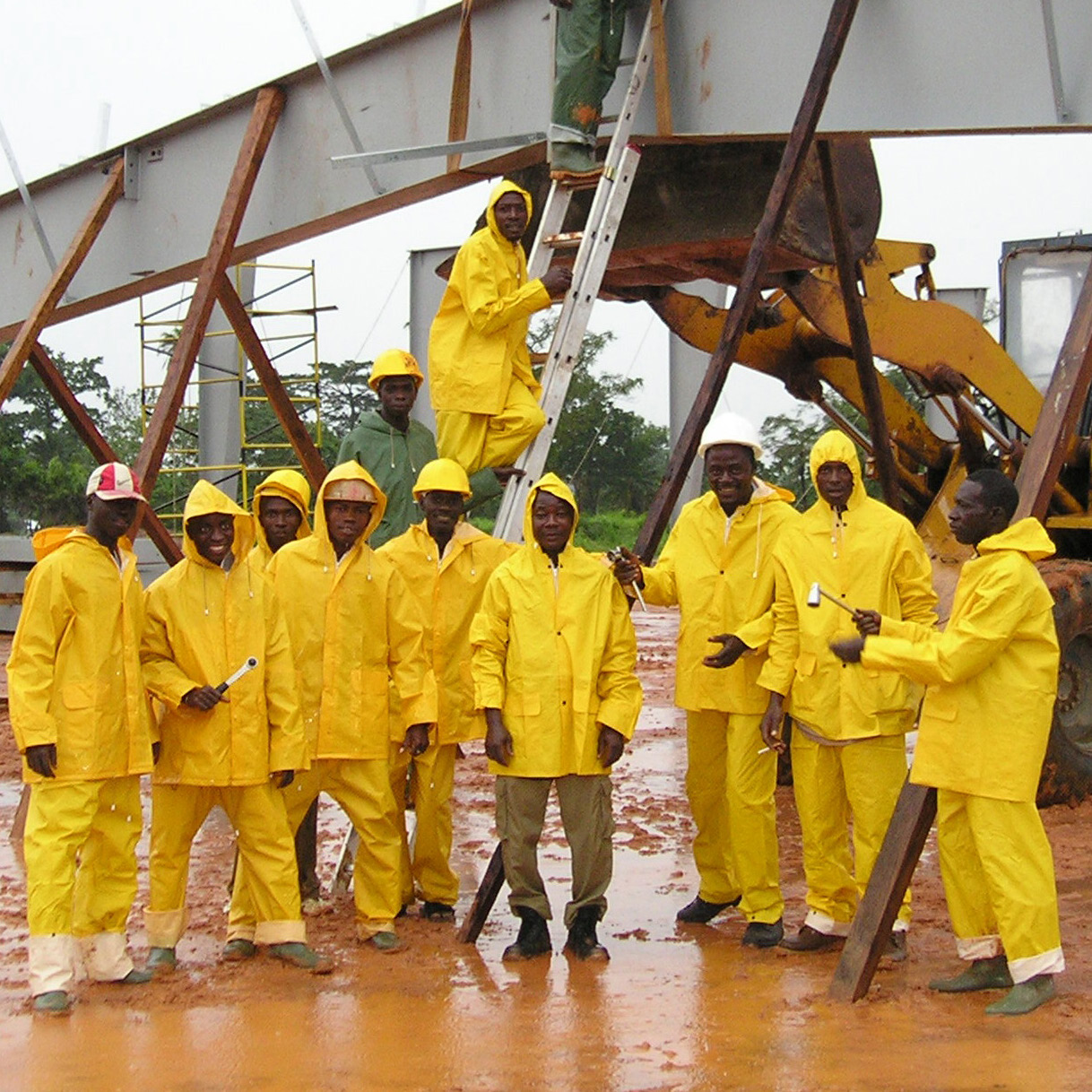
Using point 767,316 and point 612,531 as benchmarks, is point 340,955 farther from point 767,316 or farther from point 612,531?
point 612,531

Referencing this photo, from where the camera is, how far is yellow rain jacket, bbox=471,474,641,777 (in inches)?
234

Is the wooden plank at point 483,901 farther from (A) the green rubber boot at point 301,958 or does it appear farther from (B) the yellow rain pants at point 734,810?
(B) the yellow rain pants at point 734,810

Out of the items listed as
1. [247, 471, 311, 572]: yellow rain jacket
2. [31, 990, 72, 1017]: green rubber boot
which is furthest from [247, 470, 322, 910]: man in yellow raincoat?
[31, 990, 72, 1017]: green rubber boot

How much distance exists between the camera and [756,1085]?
4492 mm

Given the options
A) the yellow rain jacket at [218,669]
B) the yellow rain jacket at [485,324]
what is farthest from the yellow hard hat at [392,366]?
the yellow rain jacket at [218,669]

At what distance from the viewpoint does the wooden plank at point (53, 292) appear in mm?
9273

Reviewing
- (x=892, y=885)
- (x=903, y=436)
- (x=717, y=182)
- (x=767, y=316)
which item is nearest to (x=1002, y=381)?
(x=903, y=436)

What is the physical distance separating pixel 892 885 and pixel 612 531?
3139cm

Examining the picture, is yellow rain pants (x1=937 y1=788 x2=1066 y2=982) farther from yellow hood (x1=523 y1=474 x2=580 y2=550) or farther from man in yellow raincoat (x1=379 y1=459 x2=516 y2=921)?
man in yellow raincoat (x1=379 y1=459 x2=516 y2=921)

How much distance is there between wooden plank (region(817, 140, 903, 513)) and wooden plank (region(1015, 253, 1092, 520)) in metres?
2.11

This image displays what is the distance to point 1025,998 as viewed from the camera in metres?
5.18

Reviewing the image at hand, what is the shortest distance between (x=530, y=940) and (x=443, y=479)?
1.92m

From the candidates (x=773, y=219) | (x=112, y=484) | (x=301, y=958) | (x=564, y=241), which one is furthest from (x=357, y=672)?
(x=773, y=219)

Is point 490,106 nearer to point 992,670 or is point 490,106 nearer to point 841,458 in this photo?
point 841,458
